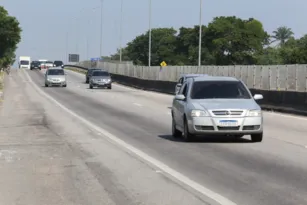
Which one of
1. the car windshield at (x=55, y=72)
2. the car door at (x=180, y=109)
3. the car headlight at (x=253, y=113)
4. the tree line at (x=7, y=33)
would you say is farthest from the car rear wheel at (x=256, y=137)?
the tree line at (x=7, y=33)

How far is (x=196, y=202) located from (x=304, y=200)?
56.6 inches

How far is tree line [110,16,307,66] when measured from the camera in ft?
411

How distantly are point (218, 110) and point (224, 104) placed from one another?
1.08ft

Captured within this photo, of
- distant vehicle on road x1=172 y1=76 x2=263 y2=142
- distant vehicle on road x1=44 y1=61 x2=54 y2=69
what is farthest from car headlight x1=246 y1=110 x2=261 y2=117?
distant vehicle on road x1=44 y1=61 x2=54 y2=69

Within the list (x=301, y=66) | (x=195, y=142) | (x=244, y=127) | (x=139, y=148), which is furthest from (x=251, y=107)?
(x=301, y=66)

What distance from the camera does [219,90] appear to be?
1788cm

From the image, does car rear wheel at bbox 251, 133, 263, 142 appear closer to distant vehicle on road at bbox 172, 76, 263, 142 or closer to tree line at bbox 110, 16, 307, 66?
distant vehicle on road at bbox 172, 76, 263, 142

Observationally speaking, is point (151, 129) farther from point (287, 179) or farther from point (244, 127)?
point (287, 179)

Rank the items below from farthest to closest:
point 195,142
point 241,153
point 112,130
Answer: point 112,130 < point 195,142 < point 241,153

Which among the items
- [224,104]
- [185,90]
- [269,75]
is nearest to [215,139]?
[185,90]

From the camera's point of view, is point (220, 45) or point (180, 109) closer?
point (180, 109)

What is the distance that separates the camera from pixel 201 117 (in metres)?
16.7

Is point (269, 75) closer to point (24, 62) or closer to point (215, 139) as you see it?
point (215, 139)

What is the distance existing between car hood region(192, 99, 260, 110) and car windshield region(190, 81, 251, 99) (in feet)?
1.23
